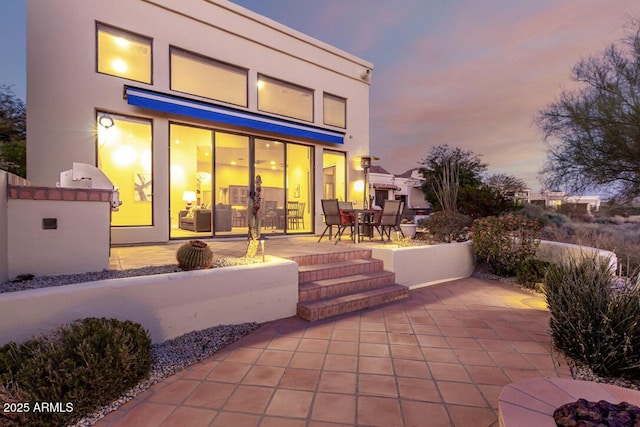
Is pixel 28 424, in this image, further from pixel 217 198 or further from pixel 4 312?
pixel 217 198

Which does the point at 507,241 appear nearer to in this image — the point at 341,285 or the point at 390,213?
the point at 390,213

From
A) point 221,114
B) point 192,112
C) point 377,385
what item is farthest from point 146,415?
point 221,114

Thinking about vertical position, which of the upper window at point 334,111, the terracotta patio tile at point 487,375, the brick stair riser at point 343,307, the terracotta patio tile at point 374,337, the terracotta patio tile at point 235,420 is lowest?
the terracotta patio tile at point 374,337

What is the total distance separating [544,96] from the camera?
406 inches

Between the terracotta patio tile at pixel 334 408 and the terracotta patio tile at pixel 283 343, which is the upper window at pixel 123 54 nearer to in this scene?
the terracotta patio tile at pixel 283 343

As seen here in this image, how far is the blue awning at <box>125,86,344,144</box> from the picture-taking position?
625cm

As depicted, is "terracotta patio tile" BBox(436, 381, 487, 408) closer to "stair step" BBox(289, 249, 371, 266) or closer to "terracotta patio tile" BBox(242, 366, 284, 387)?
"terracotta patio tile" BBox(242, 366, 284, 387)

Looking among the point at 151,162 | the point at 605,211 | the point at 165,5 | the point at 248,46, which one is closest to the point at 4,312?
the point at 151,162

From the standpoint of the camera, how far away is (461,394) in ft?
7.44

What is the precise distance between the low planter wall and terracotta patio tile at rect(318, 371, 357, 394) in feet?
9.45

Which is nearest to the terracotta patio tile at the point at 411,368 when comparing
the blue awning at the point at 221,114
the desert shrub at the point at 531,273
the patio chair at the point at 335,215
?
the desert shrub at the point at 531,273

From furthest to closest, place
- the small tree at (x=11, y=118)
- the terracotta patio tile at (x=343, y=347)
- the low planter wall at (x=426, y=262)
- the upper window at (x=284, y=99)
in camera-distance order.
Answer: the upper window at (x=284, y=99) < the small tree at (x=11, y=118) < the low planter wall at (x=426, y=262) < the terracotta patio tile at (x=343, y=347)

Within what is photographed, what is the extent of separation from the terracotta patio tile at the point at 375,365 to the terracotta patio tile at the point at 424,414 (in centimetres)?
44

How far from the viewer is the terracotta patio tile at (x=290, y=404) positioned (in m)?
2.03
